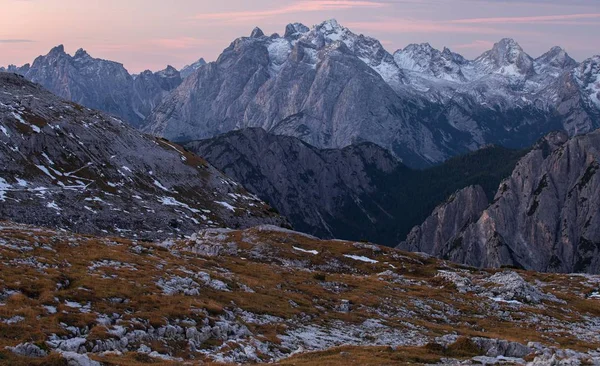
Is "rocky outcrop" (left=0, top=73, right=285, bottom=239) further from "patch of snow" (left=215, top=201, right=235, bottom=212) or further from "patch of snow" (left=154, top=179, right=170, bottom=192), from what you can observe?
"patch of snow" (left=215, top=201, right=235, bottom=212)

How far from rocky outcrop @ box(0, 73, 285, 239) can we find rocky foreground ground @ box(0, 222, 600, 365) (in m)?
65.1

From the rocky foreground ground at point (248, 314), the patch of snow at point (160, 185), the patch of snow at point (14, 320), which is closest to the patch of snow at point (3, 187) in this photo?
the patch of snow at point (160, 185)

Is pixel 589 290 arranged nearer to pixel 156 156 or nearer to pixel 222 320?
pixel 222 320

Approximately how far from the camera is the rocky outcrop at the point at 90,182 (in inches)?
5659

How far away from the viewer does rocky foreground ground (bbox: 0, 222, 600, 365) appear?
41438mm

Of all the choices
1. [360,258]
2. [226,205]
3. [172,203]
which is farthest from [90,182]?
[360,258]

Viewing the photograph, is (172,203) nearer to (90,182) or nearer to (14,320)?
(90,182)

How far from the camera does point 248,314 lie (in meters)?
56.7

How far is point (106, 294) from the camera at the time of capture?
164 feet

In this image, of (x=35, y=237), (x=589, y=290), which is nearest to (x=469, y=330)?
(x=35, y=237)

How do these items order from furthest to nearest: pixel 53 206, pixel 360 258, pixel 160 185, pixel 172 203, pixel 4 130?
1. pixel 160 185
2. pixel 172 203
3. pixel 4 130
4. pixel 53 206
5. pixel 360 258

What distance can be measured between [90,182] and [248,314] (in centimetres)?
11948

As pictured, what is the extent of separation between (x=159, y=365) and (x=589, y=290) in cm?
10415

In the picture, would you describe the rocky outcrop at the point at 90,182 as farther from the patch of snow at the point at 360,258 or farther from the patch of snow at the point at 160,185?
the patch of snow at the point at 360,258
